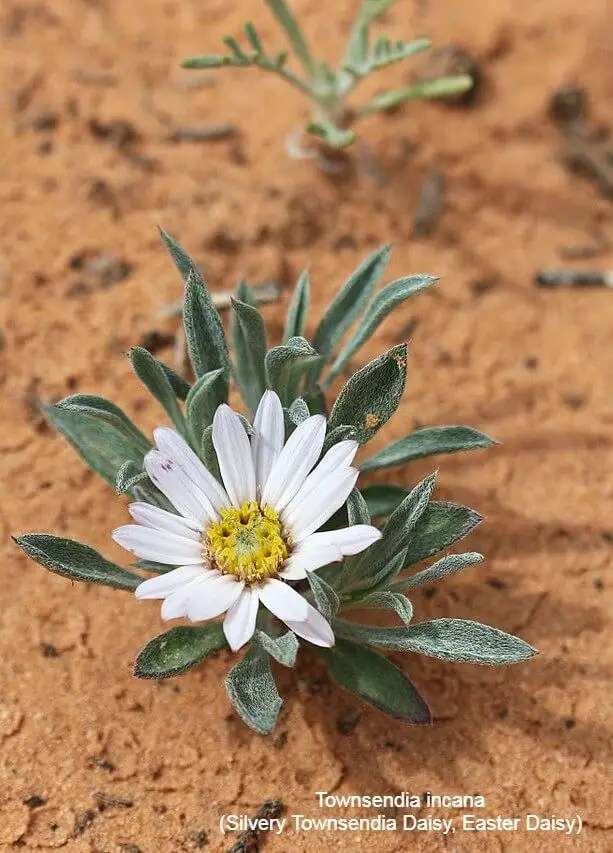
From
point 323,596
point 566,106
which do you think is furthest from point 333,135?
point 323,596

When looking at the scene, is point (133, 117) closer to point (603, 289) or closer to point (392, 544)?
point (603, 289)

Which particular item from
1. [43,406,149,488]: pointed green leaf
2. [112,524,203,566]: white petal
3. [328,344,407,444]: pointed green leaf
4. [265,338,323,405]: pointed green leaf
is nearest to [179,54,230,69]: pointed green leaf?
[265,338,323,405]: pointed green leaf

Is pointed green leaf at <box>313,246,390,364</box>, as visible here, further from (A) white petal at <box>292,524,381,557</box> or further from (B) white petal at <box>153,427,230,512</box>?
(A) white petal at <box>292,524,381,557</box>

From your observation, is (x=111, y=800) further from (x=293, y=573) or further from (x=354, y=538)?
(x=354, y=538)

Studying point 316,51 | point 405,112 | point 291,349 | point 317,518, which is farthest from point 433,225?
point 317,518

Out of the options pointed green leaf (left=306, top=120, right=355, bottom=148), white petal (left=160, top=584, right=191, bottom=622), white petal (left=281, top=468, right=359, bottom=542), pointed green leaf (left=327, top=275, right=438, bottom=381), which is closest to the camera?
white petal (left=160, top=584, right=191, bottom=622)
